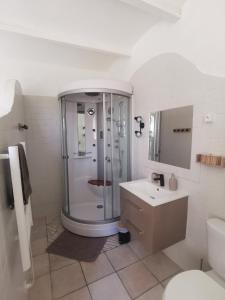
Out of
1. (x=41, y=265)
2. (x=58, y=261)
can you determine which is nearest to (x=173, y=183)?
(x=58, y=261)

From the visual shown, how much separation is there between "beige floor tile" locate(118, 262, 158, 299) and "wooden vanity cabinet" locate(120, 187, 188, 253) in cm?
40

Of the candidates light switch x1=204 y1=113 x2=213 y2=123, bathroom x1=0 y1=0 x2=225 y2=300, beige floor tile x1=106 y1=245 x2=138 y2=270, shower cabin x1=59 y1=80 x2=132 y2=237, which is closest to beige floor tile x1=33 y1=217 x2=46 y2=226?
bathroom x1=0 y1=0 x2=225 y2=300

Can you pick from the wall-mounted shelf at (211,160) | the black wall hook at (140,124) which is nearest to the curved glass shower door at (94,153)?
the black wall hook at (140,124)

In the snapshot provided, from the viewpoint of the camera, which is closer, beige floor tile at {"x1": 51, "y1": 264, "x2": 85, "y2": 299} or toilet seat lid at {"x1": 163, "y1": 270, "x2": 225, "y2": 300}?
toilet seat lid at {"x1": 163, "y1": 270, "x2": 225, "y2": 300}

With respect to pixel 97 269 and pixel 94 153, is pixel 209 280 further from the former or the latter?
pixel 94 153

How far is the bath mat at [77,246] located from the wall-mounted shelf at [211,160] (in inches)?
60.1

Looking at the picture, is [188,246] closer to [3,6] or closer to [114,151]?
[114,151]

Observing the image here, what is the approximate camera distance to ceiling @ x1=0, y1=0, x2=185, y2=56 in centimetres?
145

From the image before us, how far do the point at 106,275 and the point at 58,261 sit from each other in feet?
1.82

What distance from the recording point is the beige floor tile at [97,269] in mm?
1622

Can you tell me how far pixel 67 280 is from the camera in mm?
1587

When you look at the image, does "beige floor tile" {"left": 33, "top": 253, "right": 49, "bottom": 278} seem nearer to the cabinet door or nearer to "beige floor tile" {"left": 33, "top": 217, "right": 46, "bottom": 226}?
"beige floor tile" {"left": 33, "top": 217, "right": 46, "bottom": 226}

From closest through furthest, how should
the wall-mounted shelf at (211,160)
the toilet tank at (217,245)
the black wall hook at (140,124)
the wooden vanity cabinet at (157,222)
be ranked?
the toilet tank at (217,245)
the wall-mounted shelf at (211,160)
the wooden vanity cabinet at (157,222)
the black wall hook at (140,124)

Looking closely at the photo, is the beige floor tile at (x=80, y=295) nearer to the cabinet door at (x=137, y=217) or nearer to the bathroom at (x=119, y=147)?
the bathroom at (x=119, y=147)
